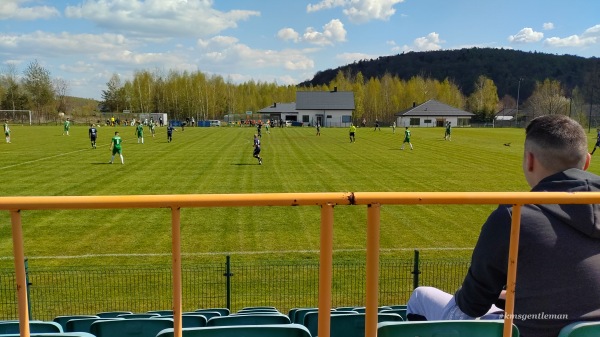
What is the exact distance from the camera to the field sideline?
11195mm

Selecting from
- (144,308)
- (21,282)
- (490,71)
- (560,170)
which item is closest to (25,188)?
(144,308)

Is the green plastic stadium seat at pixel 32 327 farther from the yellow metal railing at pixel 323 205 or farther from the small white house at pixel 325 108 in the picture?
the small white house at pixel 325 108

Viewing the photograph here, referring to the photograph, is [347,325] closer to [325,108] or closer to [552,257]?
[552,257]

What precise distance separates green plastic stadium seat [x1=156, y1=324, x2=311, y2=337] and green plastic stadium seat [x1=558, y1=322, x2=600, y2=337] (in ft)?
4.07

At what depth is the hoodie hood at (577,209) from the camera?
93.5 inches

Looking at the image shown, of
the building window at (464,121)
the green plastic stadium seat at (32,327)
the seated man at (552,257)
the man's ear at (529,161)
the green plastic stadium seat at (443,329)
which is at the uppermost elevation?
the building window at (464,121)

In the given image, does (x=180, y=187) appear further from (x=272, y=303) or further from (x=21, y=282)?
(x=21, y=282)

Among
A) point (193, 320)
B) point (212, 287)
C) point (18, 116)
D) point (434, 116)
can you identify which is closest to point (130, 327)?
point (193, 320)

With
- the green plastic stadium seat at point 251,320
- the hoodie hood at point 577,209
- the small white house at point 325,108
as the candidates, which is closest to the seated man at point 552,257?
the hoodie hood at point 577,209

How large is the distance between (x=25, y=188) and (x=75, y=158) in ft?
33.8

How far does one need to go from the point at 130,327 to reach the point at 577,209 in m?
2.72

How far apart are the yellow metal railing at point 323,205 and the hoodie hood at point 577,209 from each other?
0.27 feet

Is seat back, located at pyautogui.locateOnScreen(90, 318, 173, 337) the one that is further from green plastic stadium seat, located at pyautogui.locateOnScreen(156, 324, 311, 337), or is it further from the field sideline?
the field sideline

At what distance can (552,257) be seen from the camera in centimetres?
235
